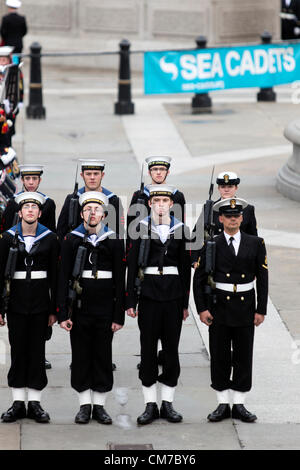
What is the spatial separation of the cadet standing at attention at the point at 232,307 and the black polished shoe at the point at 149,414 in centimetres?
42

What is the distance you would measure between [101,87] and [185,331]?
16282 mm

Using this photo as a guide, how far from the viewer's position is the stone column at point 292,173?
15852mm

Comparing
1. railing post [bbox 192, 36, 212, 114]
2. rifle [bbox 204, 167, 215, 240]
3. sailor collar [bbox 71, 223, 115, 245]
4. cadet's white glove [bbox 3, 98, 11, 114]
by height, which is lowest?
railing post [bbox 192, 36, 212, 114]

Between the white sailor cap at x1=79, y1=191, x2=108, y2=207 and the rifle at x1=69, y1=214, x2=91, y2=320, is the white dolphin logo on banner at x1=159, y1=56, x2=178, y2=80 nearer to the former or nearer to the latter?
→ the white sailor cap at x1=79, y1=191, x2=108, y2=207

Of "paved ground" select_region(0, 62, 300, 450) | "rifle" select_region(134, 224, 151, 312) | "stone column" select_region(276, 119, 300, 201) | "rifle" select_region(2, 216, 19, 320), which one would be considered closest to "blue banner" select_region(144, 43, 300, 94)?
"paved ground" select_region(0, 62, 300, 450)

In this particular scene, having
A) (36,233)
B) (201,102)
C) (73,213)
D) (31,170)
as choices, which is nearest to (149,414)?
(36,233)

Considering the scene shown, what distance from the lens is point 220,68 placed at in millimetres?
22078

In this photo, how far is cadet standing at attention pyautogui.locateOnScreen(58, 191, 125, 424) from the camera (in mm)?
8516

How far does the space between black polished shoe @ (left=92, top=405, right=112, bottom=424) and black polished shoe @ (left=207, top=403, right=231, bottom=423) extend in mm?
782

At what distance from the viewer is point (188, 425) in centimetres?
847

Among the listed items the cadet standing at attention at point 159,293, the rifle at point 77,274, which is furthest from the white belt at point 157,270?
the rifle at point 77,274

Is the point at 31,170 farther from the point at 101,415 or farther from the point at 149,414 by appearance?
the point at 149,414

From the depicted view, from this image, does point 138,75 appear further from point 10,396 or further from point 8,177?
point 10,396

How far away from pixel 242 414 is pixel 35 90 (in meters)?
14.2
